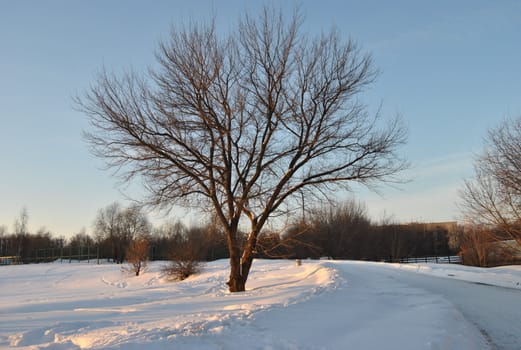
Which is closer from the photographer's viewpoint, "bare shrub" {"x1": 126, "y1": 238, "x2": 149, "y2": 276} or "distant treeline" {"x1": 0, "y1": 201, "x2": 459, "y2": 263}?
"bare shrub" {"x1": 126, "y1": 238, "x2": 149, "y2": 276}

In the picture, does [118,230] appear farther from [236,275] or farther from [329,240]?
[236,275]

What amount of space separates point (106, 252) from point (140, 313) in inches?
2618

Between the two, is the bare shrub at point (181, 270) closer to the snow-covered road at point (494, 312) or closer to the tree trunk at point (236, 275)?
the tree trunk at point (236, 275)

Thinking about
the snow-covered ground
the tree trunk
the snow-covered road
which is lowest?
the snow-covered road

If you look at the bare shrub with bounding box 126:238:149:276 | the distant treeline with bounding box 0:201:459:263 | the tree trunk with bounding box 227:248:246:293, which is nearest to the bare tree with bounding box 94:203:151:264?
the distant treeline with bounding box 0:201:459:263

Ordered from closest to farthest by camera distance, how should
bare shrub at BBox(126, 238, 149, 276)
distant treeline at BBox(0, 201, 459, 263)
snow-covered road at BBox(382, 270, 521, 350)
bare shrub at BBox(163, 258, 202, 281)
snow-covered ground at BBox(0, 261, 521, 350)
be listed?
snow-covered ground at BBox(0, 261, 521, 350) < snow-covered road at BBox(382, 270, 521, 350) < bare shrub at BBox(163, 258, 202, 281) < bare shrub at BBox(126, 238, 149, 276) < distant treeline at BBox(0, 201, 459, 263)

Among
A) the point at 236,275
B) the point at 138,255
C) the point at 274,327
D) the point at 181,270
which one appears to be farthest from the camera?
the point at 138,255

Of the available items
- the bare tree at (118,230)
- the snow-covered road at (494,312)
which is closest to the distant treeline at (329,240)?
the bare tree at (118,230)

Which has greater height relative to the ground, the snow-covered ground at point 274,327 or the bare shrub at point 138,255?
the bare shrub at point 138,255

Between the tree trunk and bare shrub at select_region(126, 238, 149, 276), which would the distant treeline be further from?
the tree trunk

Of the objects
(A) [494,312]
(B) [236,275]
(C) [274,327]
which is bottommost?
(A) [494,312]

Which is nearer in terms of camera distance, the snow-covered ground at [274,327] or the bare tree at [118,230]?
the snow-covered ground at [274,327]

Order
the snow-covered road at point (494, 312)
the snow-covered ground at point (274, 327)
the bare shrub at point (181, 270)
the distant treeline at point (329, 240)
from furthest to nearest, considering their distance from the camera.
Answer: the distant treeline at point (329, 240) < the bare shrub at point (181, 270) < the snow-covered road at point (494, 312) < the snow-covered ground at point (274, 327)

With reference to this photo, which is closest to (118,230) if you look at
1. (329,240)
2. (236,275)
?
(329,240)
